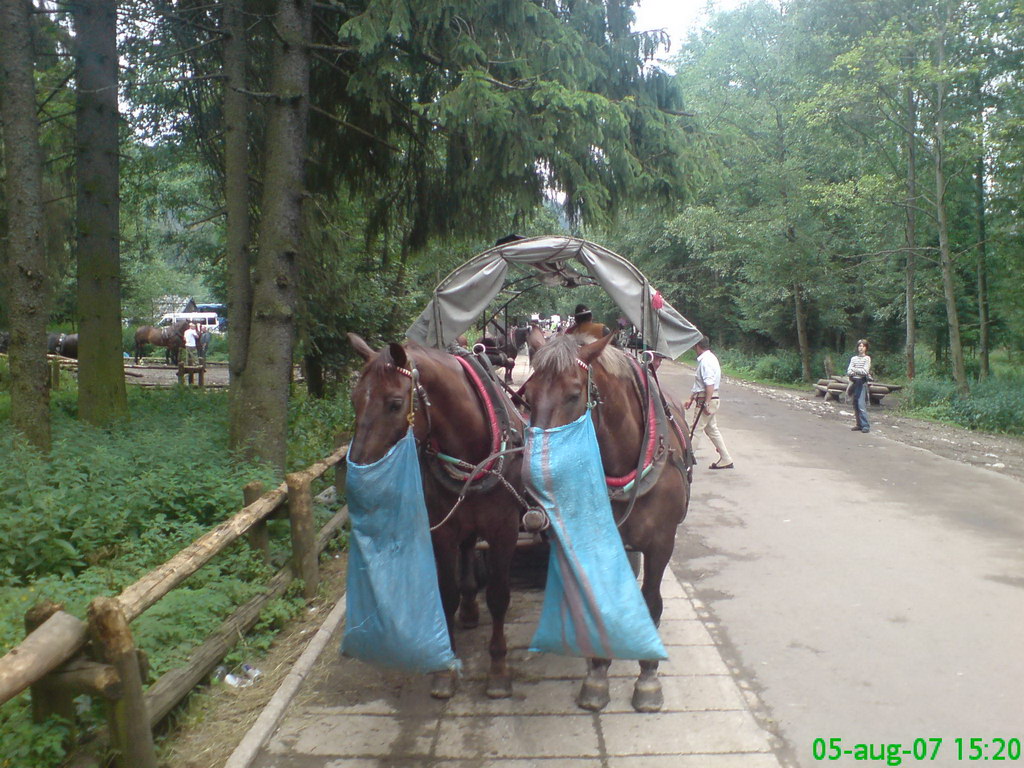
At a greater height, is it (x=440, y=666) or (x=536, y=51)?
(x=536, y=51)

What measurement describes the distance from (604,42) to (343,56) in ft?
9.33

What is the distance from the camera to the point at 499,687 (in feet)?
14.4

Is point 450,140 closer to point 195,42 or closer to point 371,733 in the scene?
point 195,42

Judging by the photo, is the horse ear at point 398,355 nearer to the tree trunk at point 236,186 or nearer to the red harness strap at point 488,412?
the red harness strap at point 488,412

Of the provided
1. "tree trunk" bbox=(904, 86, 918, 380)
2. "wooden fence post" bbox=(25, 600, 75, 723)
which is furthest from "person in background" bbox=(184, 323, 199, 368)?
"wooden fence post" bbox=(25, 600, 75, 723)

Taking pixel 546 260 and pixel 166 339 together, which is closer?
pixel 546 260

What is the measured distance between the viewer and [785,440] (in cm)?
1448

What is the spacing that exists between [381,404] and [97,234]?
683 cm

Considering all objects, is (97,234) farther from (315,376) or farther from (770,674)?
(770,674)

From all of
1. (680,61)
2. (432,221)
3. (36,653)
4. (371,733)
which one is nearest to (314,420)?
(432,221)

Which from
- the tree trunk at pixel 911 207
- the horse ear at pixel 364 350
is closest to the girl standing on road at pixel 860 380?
the tree trunk at pixel 911 207

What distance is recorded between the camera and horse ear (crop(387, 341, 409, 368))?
12.5ft
